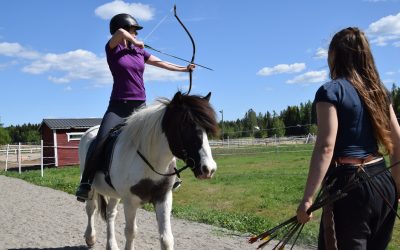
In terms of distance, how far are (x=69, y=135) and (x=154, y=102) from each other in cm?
3153

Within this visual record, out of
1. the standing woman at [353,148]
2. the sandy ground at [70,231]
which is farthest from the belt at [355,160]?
the sandy ground at [70,231]

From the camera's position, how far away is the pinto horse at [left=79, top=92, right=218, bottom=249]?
4.20 metres

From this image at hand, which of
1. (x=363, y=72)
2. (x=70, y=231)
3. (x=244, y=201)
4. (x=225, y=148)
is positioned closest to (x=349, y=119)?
(x=363, y=72)

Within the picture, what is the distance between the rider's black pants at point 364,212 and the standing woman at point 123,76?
9.46ft

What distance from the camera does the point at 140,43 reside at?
492 cm

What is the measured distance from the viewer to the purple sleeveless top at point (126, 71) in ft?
17.1

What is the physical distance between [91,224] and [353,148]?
460 cm

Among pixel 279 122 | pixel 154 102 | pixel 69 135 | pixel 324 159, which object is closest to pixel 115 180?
pixel 154 102

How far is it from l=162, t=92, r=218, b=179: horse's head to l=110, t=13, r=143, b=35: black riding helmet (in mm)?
1308

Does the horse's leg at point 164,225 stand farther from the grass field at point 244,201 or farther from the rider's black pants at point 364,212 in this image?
the grass field at point 244,201

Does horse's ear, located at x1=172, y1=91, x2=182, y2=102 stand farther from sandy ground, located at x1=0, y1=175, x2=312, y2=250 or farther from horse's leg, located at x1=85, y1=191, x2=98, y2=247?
horse's leg, located at x1=85, y1=191, x2=98, y2=247

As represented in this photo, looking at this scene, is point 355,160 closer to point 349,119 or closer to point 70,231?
point 349,119

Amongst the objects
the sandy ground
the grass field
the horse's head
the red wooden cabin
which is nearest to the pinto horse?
the horse's head

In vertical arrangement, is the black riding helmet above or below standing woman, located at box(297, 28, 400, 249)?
above
